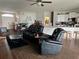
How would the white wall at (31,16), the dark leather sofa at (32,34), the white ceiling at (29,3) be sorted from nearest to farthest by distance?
the dark leather sofa at (32,34) → the white ceiling at (29,3) → the white wall at (31,16)

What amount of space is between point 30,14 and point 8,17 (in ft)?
7.53

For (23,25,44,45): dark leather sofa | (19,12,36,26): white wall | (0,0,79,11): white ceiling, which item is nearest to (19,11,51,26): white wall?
(19,12,36,26): white wall

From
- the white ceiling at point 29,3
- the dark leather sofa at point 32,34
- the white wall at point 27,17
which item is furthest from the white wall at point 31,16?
the dark leather sofa at point 32,34

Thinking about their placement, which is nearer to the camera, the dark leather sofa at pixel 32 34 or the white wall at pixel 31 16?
the dark leather sofa at pixel 32 34

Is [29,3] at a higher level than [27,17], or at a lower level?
higher

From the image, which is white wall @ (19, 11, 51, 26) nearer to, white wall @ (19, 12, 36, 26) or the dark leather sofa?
white wall @ (19, 12, 36, 26)

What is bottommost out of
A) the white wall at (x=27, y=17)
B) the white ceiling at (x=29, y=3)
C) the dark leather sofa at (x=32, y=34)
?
the dark leather sofa at (x=32, y=34)

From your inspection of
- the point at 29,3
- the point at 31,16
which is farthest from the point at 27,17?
the point at 29,3

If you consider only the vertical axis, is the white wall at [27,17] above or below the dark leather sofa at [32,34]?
above

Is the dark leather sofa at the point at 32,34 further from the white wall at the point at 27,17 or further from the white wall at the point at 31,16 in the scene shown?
the white wall at the point at 27,17

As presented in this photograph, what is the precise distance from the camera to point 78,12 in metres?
9.94

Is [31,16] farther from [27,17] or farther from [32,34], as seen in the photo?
[32,34]

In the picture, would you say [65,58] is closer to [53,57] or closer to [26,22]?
[53,57]

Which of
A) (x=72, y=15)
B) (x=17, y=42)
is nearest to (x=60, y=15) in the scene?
(x=72, y=15)
